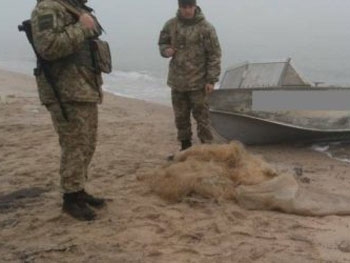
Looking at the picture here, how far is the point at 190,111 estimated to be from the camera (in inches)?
283

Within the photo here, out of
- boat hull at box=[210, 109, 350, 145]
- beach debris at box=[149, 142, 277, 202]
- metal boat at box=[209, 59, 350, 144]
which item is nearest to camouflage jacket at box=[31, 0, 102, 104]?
beach debris at box=[149, 142, 277, 202]

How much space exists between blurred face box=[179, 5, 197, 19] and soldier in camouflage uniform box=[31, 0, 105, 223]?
7.00 ft

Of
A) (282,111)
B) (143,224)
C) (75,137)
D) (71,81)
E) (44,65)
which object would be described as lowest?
(143,224)

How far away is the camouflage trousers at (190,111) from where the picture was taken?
271 inches

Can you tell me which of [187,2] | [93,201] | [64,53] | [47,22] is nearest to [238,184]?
[93,201]

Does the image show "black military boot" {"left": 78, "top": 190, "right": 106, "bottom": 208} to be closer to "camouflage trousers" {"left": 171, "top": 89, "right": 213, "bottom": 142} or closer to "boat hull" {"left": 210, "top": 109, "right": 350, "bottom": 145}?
"camouflage trousers" {"left": 171, "top": 89, "right": 213, "bottom": 142}

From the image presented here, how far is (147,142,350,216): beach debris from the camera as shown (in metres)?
5.20

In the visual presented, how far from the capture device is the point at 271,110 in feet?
25.7

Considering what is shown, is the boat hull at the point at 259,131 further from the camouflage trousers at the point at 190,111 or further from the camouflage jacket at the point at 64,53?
the camouflage jacket at the point at 64,53

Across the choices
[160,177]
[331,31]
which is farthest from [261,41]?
[160,177]

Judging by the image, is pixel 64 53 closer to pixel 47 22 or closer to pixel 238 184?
pixel 47 22

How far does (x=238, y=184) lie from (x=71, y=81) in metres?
1.86

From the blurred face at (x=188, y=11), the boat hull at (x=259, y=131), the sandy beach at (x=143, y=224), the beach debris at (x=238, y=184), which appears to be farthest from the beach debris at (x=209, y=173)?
the boat hull at (x=259, y=131)

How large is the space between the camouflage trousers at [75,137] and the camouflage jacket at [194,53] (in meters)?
2.20
